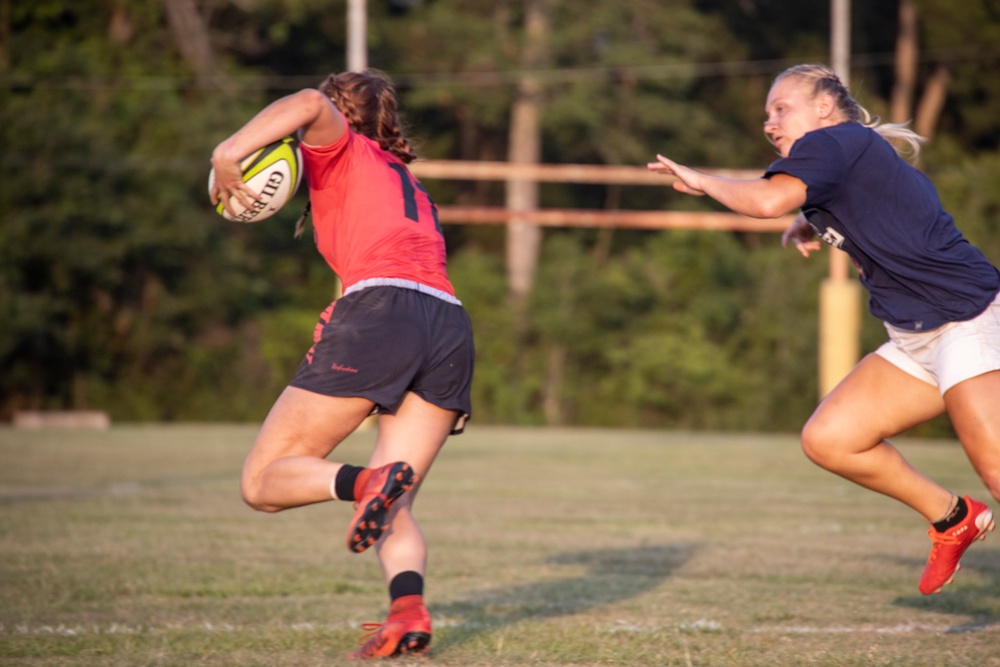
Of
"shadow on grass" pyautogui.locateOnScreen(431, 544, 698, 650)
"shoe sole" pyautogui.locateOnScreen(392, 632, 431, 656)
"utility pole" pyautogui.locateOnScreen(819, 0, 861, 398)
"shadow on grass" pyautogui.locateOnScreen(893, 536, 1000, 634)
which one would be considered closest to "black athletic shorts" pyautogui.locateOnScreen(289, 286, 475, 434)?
"shoe sole" pyautogui.locateOnScreen(392, 632, 431, 656)

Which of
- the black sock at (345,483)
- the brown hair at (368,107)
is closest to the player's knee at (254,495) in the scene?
the black sock at (345,483)

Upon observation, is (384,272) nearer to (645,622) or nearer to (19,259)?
(645,622)

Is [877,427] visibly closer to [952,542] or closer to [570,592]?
[952,542]

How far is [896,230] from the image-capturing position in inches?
168

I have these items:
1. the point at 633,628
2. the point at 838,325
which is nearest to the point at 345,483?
the point at 633,628

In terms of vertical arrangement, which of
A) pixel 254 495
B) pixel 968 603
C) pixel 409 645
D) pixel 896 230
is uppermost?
pixel 896 230

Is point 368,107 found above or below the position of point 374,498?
above

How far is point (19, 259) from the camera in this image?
27.1 meters

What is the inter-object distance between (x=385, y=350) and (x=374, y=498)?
519mm

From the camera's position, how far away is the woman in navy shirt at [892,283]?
4129mm

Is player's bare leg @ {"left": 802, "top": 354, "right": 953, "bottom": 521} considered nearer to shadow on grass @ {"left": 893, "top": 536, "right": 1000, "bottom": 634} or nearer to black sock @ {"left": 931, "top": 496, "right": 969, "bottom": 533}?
black sock @ {"left": 931, "top": 496, "right": 969, "bottom": 533}

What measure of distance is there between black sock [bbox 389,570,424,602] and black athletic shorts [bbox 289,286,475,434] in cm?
56

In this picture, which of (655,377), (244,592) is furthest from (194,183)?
(244,592)

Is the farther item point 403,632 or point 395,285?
point 395,285
